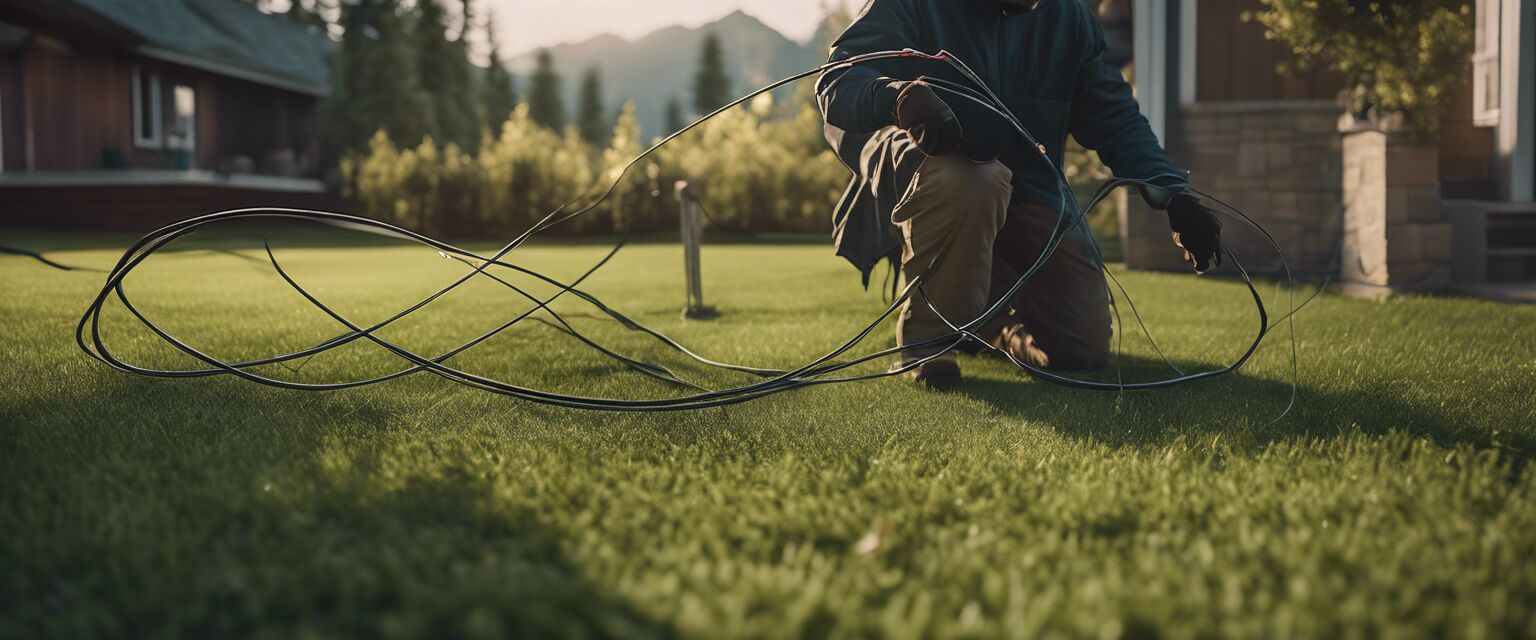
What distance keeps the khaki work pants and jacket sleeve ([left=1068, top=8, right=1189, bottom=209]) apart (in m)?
0.28

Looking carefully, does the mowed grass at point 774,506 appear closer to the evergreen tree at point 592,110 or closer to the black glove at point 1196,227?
the black glove at point 1196,227

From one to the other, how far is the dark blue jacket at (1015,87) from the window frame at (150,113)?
1784 cm

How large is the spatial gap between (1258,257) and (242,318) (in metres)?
6.41

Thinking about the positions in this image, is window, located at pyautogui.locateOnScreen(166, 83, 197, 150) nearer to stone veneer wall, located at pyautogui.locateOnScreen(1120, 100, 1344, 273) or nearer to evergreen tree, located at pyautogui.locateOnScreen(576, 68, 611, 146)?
stone veneer wall, located at pyautogui.locateOnScreen(1120, 100, 1344, 273)

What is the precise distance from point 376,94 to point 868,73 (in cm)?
2876

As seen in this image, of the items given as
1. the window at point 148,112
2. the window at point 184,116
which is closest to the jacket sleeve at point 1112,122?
the window at point 148,112

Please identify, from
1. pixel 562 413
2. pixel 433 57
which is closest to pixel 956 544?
pixel 562 413

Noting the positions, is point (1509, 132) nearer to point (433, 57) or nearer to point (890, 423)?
point (890, 423)

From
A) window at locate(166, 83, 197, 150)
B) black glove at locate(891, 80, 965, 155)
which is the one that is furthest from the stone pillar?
window at locate(166, 83, 197, 150)

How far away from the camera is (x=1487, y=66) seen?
6.92 metres

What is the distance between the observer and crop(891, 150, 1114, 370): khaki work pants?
288 centimetres

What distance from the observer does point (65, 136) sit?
16.2 metres

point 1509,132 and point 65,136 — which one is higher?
point 65,136

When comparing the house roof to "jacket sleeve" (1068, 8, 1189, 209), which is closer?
"jacket sleeve" (1068, 8, 1189, 209)
